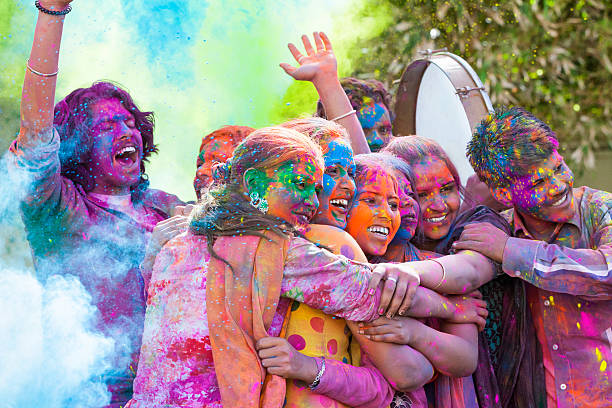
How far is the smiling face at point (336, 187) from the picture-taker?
8.79 feet

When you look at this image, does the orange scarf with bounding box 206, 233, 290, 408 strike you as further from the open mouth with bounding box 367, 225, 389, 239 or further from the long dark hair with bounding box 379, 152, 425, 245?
the long dark hair with bounding box 379, 152, 425, 245

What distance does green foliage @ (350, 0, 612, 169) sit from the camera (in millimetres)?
7695

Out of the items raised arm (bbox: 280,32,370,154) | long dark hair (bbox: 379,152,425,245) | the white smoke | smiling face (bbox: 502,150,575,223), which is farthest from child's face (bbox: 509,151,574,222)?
the white smoke

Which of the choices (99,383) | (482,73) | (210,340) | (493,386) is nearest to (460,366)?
(493,386)

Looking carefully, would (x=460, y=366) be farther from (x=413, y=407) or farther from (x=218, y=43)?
(x=218, y=43)

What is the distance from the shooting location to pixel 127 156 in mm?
3270

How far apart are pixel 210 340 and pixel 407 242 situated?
42.6 inches

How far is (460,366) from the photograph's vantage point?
259 centimetres

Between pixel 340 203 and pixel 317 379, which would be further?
pixel 340 203

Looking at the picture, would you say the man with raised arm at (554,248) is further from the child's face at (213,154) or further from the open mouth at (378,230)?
the child's face at (213,154)

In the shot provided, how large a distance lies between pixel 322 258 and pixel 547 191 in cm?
113

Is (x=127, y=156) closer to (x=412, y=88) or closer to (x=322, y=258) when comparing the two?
(x=322, y=258)

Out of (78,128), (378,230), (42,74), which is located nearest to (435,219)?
(378,230)

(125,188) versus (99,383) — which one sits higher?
(125,188)
